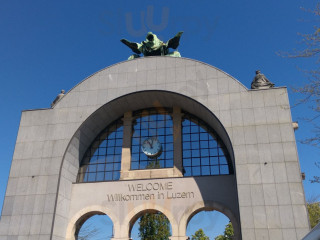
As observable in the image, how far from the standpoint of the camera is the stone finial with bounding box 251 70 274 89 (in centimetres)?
1905

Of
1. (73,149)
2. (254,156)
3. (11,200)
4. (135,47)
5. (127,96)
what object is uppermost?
(135,47)

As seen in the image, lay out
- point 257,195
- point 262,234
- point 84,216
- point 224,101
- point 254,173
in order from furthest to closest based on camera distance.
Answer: point 84,216 → point 224,101 → point 254,173 → point 257,195 → point 262,234

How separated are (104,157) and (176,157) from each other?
506cm

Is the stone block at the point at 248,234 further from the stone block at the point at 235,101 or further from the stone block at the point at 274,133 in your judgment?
the stone block at the point at 235,101

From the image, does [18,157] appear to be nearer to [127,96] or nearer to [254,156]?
[127,96]

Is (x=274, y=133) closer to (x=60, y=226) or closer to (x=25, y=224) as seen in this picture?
(x=60, y=226)

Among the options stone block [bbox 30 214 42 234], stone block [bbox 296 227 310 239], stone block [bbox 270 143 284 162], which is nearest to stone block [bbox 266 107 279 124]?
stone block [bbox 270 143 284 162]

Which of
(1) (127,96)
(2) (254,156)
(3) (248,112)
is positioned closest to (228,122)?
(3) (248,112)

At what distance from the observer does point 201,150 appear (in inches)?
802

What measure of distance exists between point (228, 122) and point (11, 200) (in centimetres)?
1352

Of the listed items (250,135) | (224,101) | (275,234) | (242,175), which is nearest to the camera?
(275,234)

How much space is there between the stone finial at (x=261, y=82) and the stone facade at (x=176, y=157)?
80 centimetres

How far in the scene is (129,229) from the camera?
1897cm

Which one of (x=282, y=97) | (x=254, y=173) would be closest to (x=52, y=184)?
(x=254, y=173)
